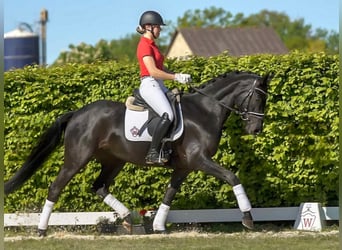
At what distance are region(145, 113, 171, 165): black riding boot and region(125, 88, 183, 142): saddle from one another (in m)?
0.14

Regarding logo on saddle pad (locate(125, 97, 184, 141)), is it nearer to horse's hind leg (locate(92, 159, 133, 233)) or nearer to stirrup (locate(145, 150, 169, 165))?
stirrup (locate(145, 150, 169, 165))

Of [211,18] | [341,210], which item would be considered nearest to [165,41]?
[211,18]

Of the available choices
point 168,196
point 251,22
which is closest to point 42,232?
point 168,196

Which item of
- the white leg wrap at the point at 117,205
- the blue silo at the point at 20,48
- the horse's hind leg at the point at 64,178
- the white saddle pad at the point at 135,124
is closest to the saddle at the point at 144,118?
the white saddle pad at the point at 135,124

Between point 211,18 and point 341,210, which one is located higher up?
point 211,18

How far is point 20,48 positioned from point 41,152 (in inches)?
1083

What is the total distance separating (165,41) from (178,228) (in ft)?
189

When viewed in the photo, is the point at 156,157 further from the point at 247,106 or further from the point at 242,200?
the point at 247,106

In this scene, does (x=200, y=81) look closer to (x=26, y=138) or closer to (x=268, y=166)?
(x=268, y=166)

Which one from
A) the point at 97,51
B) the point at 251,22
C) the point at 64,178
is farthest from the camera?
the point at 251,22

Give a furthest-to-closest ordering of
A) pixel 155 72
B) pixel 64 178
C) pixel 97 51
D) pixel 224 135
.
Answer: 1. pixel 97 51
2. pixel 224 135
3. pixel 64 178
4. pixel 155 72

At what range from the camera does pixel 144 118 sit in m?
9.66

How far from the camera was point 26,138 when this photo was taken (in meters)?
11.1

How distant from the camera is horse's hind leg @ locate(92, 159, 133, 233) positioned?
10148 mm
